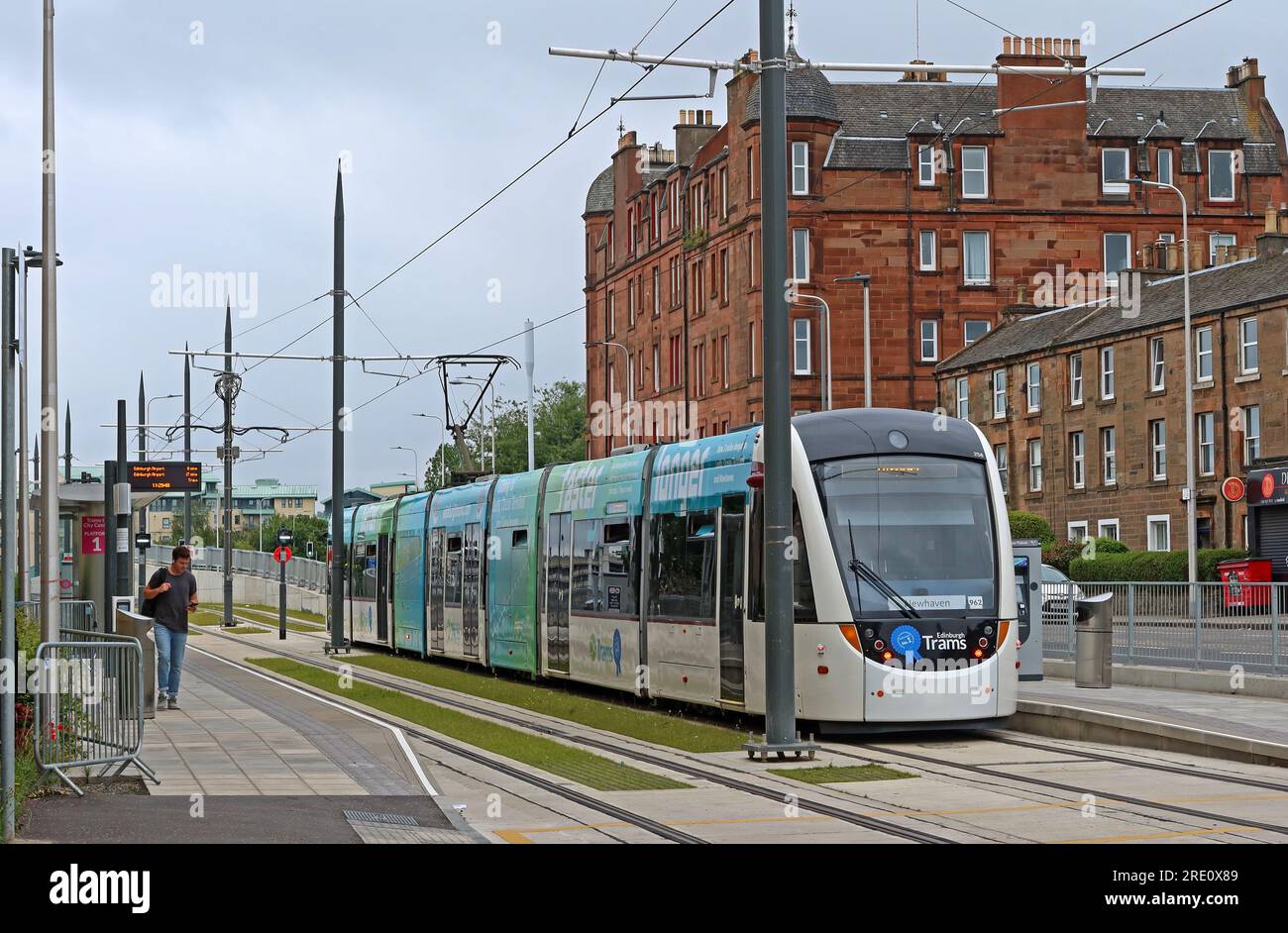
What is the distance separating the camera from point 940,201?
2731 inches

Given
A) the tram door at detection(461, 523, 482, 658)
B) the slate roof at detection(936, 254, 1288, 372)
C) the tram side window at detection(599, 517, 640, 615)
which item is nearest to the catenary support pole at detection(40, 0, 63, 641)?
the tram side window at detection(599, 517, 640, 615)

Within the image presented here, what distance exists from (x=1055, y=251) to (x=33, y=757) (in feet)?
200

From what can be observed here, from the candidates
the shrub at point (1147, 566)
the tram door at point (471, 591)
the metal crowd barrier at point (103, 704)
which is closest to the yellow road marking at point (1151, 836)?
the metal crowd barrier at point (103, 704)

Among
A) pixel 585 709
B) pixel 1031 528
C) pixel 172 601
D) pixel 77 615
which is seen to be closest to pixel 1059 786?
pixel 585 709

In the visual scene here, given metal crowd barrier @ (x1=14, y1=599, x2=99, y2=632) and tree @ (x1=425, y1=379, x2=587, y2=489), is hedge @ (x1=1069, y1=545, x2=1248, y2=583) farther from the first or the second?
tree @ (x1=425, y1=379, x2=587, y2=489)

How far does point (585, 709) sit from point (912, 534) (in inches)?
245

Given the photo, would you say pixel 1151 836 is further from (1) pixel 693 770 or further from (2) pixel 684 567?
(2) pixel 684 567

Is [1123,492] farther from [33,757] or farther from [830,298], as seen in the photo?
[33,757]

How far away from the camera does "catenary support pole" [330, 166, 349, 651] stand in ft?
123

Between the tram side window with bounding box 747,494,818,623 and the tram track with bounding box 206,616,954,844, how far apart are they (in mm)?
1917

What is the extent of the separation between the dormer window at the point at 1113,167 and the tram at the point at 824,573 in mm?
49108
